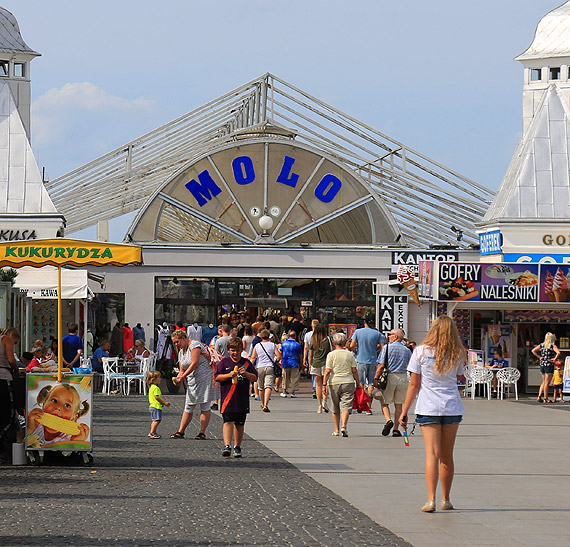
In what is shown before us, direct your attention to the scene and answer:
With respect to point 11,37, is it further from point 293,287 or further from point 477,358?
point 477,358

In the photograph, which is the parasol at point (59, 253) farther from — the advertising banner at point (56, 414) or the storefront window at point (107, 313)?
the storefront window at point (107, 313)

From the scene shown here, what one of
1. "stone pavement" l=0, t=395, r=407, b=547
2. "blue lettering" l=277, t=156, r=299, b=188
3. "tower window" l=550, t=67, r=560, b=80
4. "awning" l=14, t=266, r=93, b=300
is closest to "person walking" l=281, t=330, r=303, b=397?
"awning" l=14, t=266, r=93, b=300

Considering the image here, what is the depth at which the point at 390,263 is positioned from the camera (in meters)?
36.4

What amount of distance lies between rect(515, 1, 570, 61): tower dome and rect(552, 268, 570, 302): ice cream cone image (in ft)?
39.8

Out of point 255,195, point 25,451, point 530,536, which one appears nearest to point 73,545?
point 530,536

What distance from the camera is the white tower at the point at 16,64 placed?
135ft

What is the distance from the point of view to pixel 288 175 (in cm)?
3778

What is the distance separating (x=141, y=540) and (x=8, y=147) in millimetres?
27826

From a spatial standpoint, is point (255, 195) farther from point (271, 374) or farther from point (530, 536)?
point (530, 536)

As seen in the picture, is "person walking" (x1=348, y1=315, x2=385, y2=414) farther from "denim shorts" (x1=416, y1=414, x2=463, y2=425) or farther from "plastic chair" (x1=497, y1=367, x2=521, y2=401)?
"denim shorts" (x1=416, y1=414, x2=463, y2=425)

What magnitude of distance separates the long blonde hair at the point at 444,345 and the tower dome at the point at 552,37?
2997 cm

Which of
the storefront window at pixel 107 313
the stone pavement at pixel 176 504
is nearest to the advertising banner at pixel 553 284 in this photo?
the storefront window at pixel 107 313

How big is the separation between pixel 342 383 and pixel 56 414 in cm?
551

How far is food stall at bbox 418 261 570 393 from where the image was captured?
28688 mm
